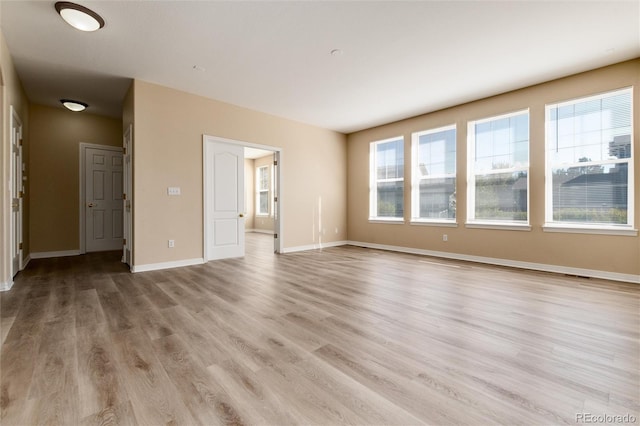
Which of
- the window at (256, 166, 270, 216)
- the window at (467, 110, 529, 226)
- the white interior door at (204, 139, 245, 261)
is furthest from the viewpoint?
the window at (256, 166, 270, 216)

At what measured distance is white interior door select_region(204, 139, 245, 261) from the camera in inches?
202

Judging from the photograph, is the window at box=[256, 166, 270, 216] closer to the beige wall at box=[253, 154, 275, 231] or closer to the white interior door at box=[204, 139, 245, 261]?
the beige wall at box=[253, 154, 275, 231]

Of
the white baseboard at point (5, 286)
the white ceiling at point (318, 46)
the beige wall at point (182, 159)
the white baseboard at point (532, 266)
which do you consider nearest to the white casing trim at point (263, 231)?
the beige wall at point (182, 159)

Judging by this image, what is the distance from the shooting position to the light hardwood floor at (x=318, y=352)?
1.42 meters

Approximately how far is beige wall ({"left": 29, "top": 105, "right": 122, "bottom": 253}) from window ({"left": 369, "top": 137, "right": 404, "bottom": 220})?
6136mm

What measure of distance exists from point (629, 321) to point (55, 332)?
473 centimetres

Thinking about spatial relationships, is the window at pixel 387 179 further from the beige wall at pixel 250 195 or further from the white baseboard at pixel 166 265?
the beige wall at pixel 250 195

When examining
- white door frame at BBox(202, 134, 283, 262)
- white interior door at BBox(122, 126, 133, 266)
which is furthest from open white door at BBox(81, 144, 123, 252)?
white door frame at BBox(202, 134, 283, 262)

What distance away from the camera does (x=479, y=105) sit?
202 inches

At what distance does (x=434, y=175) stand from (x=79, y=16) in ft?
18.6

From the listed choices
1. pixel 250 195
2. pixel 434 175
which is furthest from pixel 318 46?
pixel 250 195

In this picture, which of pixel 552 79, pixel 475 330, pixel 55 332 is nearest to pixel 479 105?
pixel 552 79

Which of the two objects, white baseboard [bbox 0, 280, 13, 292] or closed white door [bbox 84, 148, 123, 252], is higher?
closed white door [bbox 84, 148, 123, 252]

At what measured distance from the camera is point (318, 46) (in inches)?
132
